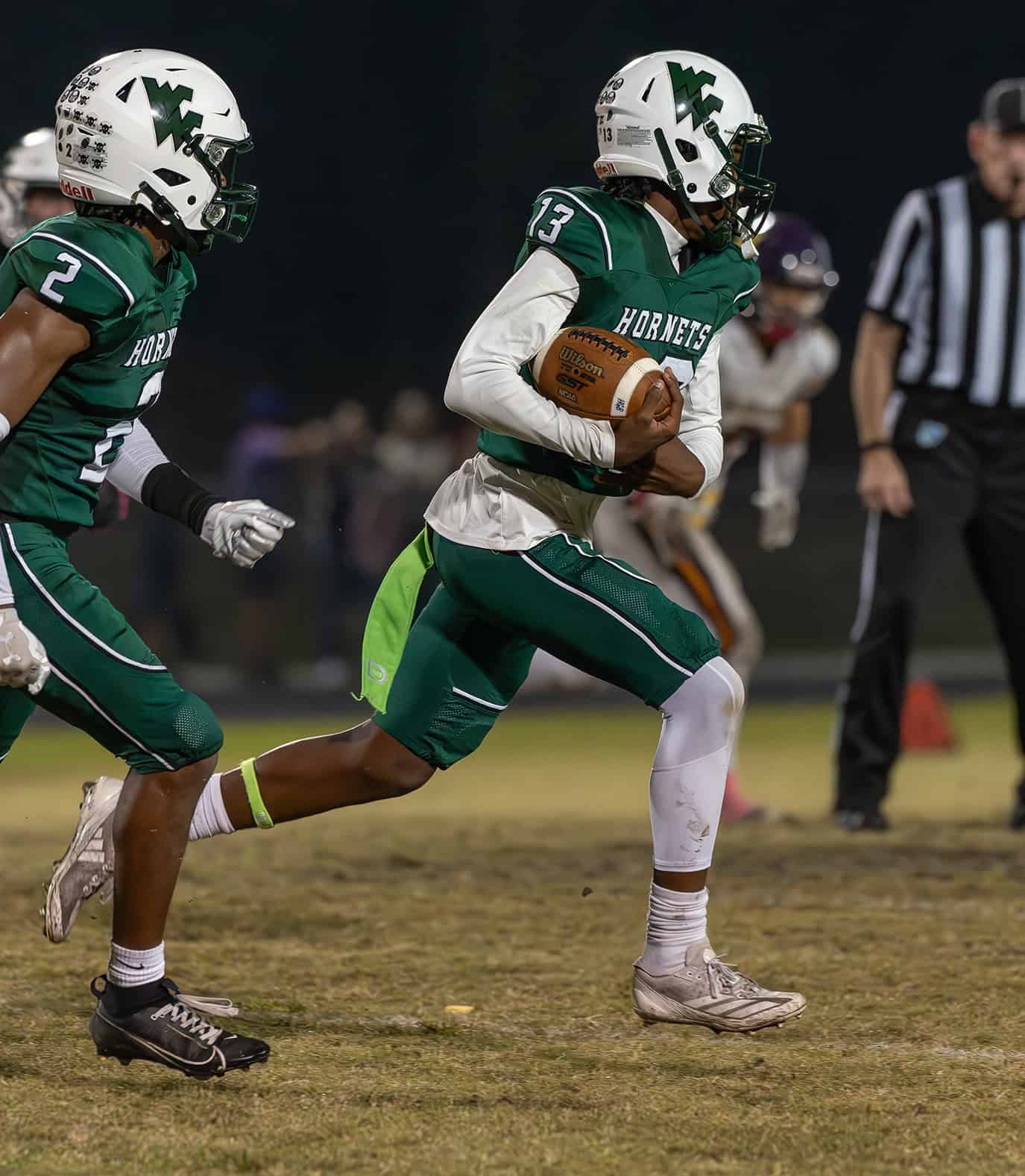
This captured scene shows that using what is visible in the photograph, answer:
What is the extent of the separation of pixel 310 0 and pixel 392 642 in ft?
46.0

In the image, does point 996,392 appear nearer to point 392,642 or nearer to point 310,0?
point 392,642

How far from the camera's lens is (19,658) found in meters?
2.88

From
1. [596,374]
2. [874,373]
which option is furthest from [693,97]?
[874,373]

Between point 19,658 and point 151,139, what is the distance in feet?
3.15

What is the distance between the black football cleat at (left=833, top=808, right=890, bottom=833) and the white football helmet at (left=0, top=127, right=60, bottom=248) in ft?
10.3

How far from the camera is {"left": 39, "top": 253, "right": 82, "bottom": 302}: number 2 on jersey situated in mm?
2951

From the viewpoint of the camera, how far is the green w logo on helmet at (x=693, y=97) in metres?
3.59

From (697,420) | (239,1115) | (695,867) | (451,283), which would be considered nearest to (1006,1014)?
(695,867)

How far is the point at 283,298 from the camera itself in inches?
676

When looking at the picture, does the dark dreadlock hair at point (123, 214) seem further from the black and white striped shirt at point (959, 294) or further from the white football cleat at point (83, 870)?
the black and white striped shirt at point (959, 294)

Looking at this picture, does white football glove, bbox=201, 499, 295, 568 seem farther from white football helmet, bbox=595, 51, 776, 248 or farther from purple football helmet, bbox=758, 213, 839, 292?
purple football helmet, bbox=758, 213, 839, 292

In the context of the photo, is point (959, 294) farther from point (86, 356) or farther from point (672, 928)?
point (86, 356)

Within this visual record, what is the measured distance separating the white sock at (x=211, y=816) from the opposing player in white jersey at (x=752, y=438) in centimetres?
267

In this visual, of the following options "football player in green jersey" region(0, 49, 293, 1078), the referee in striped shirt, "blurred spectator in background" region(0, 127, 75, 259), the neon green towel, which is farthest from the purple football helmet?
"football player in green jersey" region(0, 49, 293, 1078)
